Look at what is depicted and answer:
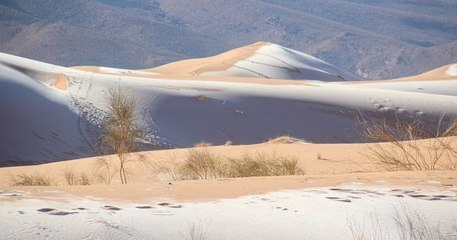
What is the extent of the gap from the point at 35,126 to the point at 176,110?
7313 millimetres

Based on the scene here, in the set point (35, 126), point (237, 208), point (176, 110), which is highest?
point (176, 110)

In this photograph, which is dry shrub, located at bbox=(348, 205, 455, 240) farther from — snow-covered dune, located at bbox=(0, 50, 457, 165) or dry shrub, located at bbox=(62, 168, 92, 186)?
snow-covered dune, located at bbox=(0, 50, 457, 165)

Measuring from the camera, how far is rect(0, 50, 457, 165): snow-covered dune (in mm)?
27031

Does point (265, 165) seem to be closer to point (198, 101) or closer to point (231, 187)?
point (231, 187)

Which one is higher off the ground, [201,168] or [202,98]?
[202,98]

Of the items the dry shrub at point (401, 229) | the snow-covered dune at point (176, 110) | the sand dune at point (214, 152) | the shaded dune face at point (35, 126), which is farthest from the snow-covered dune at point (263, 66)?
the dry shrub at point (401, 229)

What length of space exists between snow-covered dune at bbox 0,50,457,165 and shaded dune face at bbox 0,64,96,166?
0.04 meters

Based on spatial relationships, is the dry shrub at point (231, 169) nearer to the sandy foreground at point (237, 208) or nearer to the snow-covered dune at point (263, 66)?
the sandy foreground at point (237, 208)

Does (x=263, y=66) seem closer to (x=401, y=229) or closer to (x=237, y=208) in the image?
(x=237, y=208)

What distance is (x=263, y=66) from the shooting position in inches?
3162

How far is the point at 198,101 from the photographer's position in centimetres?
3384

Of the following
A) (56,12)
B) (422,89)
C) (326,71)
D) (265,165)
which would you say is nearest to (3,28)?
(56,12)

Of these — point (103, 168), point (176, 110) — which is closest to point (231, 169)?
point (103, 168)

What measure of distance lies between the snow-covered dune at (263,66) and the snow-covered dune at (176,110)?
117ft
